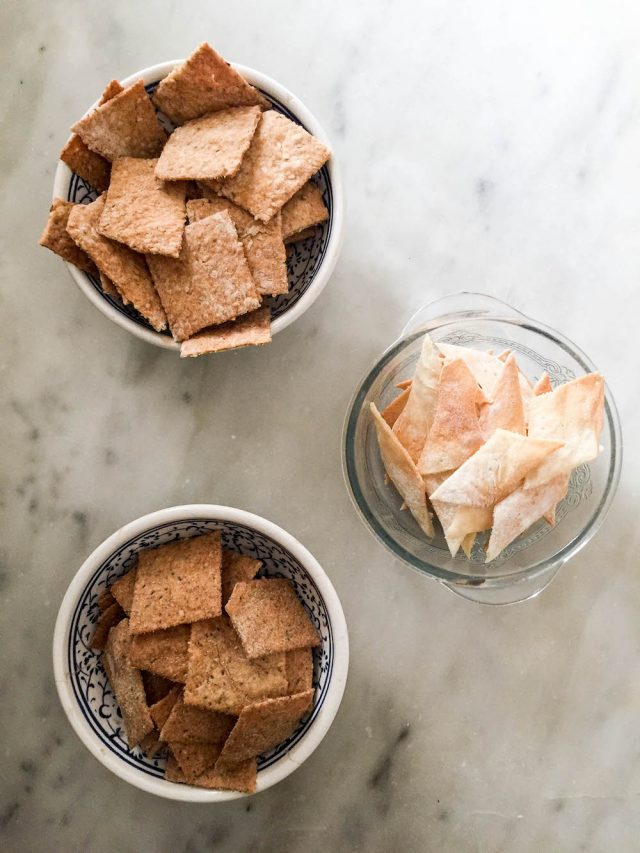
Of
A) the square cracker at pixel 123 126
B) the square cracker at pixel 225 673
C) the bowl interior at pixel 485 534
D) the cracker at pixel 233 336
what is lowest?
the square cracker at pixel 225 673

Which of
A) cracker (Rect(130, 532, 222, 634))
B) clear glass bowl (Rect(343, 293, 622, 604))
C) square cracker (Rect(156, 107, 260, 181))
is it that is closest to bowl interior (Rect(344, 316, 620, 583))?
clear glass bowl (Rect(343, 293, 622, 604))

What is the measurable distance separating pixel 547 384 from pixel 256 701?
1.95ft

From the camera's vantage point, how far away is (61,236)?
3.64ft

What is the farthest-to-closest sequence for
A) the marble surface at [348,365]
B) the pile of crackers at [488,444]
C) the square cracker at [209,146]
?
1. the marble surface at [348,365]
2. the square cracker at [209,146]
3. the pile of crackers at [488,444]

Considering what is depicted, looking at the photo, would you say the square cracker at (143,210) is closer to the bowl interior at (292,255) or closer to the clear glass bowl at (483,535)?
the bowl interior at (292,255)

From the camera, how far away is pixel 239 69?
1.13 m

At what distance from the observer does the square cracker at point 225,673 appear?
1.12 meters

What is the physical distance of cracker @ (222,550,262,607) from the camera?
1.20 meters

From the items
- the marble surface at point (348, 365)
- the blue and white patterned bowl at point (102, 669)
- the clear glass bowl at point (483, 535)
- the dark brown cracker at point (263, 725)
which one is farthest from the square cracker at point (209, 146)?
the dark brown cracker at point (263, 725)

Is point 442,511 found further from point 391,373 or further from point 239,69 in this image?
point 239,69

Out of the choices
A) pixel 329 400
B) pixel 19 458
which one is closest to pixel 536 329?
pixel 329 400

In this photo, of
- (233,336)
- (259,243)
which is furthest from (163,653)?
(259,243)

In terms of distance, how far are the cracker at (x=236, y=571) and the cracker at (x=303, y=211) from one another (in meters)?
0.48

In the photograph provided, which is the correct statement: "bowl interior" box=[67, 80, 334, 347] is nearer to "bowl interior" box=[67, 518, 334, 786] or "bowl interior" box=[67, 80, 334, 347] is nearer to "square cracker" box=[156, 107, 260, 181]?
"square cracker" box=[156, 107, 260, 181]
